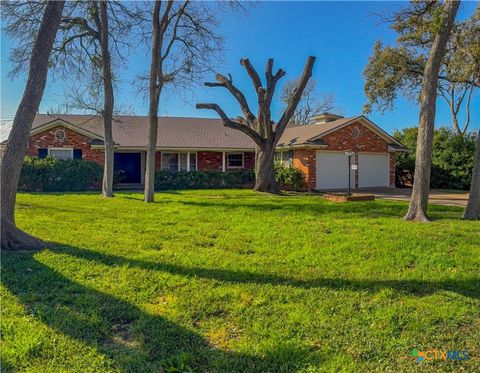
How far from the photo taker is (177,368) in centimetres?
262

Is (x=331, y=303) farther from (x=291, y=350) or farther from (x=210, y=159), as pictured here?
(x=210, y=159)

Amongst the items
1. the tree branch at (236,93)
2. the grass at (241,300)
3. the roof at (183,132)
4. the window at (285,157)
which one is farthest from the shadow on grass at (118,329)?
the window at (285,157)

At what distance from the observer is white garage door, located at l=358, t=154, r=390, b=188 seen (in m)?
21.0

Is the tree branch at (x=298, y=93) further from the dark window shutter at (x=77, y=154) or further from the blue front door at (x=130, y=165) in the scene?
the dark window shutter at (x=77, y=154)

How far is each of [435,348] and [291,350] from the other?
3.78 ft

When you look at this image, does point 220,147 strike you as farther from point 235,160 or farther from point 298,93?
point 298,93

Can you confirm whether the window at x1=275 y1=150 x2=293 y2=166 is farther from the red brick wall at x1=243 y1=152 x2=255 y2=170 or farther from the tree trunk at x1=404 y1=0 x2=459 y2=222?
the tree trunk at x1=404 y1=0 x2=459 y2=222

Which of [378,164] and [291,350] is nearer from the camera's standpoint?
[291,350]

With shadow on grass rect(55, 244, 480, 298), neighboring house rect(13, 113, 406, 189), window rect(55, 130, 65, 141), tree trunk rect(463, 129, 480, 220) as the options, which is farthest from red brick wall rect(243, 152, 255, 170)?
shadow on grass rect(55, 244, 480, 298)

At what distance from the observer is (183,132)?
74.8 feet

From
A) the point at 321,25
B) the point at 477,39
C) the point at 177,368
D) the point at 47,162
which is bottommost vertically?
the point at 177,368

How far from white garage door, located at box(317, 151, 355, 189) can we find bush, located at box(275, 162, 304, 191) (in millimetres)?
1068

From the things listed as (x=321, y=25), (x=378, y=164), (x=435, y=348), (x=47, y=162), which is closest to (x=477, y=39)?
(x=378, y=164)

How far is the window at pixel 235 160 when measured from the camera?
2259 cm
